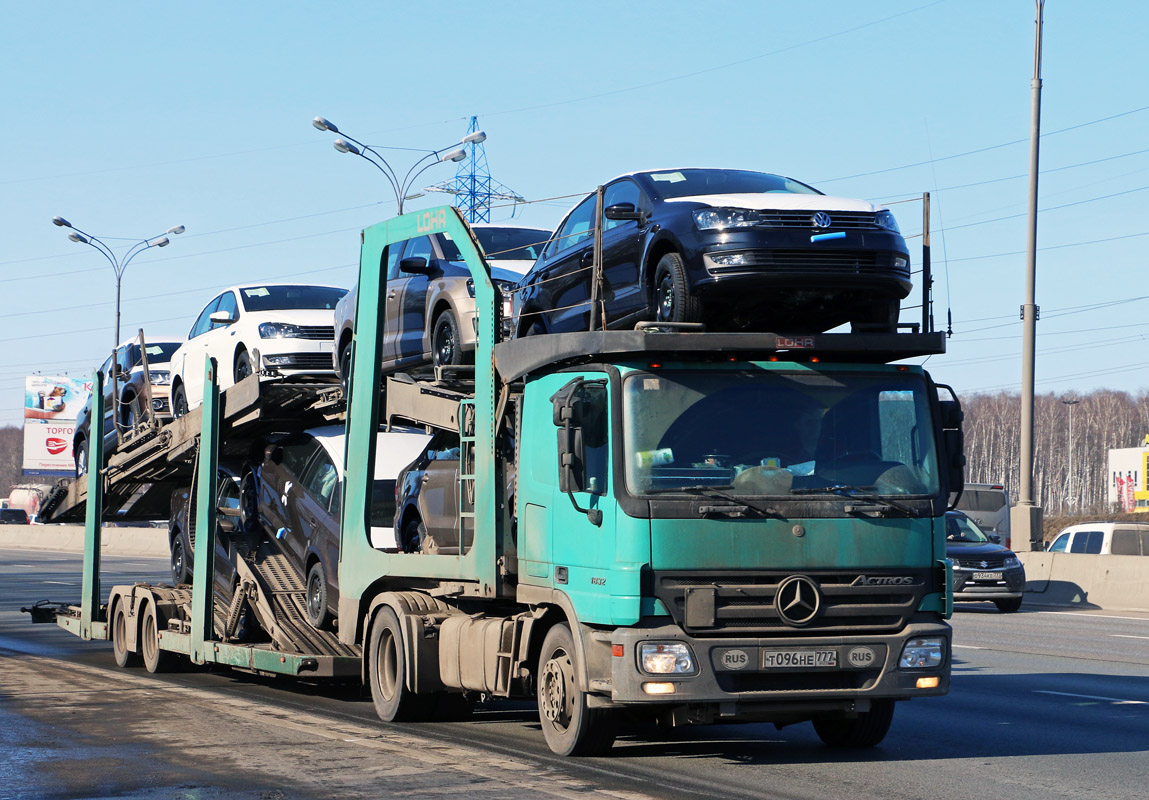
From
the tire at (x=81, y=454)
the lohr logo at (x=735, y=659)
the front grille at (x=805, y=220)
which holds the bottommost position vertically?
the lohr logo at (x=735, y=659)

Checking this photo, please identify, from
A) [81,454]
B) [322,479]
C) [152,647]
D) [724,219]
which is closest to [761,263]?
[724,219]

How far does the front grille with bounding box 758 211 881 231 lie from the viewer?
8727mm

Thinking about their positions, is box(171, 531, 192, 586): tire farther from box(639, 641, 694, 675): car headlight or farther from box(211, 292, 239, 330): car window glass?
box(639, 641, 694, 675): car headlight

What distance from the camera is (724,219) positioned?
8.80 metres

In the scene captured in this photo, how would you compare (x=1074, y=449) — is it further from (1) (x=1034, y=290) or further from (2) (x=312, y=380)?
(2) (x=312, y=380)

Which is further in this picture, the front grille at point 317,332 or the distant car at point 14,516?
the distant car at point 14,516

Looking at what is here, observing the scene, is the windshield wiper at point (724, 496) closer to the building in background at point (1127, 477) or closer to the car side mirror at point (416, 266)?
the car side mirror at point (416, 266)

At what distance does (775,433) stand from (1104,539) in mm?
21724

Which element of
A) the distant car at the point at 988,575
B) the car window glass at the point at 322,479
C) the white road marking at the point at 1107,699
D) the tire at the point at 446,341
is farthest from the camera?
the distant car at the point at 988,575

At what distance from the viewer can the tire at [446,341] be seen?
10938 millimetres

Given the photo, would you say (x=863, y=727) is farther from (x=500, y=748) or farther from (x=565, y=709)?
(x=500, y=748)

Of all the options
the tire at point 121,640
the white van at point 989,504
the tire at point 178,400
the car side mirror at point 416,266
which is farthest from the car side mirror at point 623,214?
the white van at point 989,504

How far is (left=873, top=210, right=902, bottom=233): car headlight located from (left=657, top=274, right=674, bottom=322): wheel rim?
1.28 metres

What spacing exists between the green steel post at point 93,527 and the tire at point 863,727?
9278 millimetres
